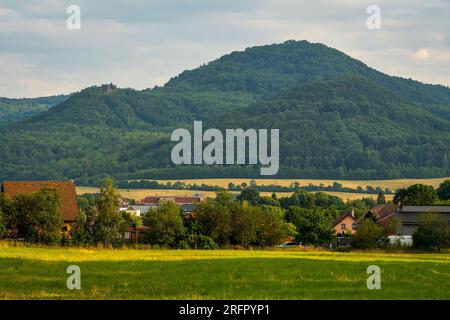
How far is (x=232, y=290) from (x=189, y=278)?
4.64 meters

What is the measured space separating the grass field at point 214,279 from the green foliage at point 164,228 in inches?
829

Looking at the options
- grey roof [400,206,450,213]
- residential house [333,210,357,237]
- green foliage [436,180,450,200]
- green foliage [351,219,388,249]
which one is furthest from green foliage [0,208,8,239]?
green foliage [436,180,450,200]

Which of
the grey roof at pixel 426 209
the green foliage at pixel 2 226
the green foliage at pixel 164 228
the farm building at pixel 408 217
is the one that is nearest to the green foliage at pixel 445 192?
the grey roof at pixel 426 209

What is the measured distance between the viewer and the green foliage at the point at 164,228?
70500 millimetres

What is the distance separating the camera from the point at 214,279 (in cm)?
3731

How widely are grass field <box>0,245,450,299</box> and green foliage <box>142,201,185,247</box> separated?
21062 millimetres

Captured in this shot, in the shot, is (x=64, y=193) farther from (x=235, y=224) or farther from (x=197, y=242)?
(x=197, y=242)

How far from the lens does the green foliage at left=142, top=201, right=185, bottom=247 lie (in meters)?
70.5

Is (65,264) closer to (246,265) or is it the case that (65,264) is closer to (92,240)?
(246,265)

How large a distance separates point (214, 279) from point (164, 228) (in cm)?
3368

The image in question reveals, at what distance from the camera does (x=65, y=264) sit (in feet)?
144

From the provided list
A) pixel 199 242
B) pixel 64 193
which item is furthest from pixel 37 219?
pixel 64 193

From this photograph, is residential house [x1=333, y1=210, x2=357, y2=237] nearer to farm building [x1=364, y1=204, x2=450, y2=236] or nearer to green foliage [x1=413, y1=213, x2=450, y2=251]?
farm building [x1=364, y1=204, x2=450, y2=236]

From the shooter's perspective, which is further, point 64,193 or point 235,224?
point 64,193
